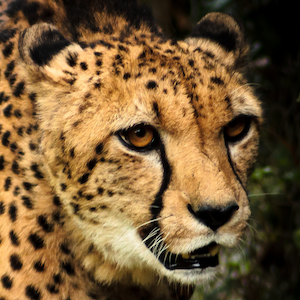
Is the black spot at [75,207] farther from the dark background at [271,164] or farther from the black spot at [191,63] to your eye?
the dark background at [271,164]

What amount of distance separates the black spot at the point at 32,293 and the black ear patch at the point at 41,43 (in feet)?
2.69

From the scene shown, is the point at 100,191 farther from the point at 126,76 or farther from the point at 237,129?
the point at 237,129

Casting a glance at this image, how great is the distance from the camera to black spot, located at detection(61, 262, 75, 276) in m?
1.63

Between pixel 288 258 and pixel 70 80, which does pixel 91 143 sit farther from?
pixel 288 258

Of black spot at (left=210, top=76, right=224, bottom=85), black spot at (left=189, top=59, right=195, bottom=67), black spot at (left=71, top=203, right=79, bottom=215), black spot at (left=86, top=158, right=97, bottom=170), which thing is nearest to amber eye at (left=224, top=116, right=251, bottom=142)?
black spot at (left=210, top=76, right=224, bottom=85)

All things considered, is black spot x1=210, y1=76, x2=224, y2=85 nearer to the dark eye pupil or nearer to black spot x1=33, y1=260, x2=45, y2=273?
the dark eye pupil

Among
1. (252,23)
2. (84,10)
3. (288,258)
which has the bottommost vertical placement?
(288,258)

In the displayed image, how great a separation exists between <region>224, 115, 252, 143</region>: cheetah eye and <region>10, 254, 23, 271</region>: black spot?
0.89 meters

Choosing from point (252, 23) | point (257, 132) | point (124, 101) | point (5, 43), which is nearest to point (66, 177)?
point (124, 101)

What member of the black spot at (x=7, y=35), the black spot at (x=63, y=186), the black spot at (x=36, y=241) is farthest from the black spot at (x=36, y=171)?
the black spot at (x=7, y=35)

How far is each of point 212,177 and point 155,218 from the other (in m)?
0.25

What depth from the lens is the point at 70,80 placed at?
160cm

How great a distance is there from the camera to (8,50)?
5.90ft

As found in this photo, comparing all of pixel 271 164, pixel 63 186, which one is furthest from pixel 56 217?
pixel 271 164
